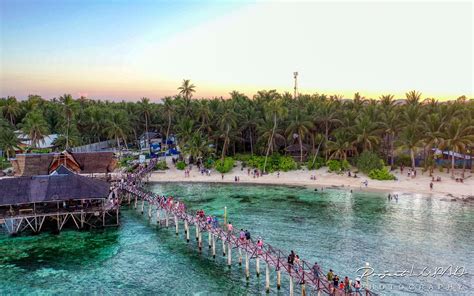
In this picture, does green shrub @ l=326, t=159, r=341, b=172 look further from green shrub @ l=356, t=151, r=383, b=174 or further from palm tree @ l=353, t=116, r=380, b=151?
palm tree @ l=353, t=116, r=380, b=151

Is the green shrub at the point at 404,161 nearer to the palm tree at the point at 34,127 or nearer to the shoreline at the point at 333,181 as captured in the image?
the shoreline at the point at 333,181

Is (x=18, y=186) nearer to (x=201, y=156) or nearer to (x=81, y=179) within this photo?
(x=81, y=179)

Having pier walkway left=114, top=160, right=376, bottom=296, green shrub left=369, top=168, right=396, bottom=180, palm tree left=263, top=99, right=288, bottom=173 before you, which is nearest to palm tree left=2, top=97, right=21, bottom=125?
pier walkway left=114, top=160, right=376, bottom=296

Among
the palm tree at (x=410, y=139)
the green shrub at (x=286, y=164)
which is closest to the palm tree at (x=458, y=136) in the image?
the palm tree at (x=410, y=139)

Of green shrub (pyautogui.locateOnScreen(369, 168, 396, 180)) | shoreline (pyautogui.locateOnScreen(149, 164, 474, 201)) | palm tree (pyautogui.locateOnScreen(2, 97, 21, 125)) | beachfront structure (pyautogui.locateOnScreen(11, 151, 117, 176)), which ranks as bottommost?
shoreline (pyautogui.locateOnScreen(149, 164, 474, 201))

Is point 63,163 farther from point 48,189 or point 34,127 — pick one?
point 34,127

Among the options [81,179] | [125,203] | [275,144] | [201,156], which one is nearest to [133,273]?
[81,179]

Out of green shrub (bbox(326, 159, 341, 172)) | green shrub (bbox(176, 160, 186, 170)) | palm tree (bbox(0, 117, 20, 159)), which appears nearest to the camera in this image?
green shrub (bbox(326, 159, 341, 172))
